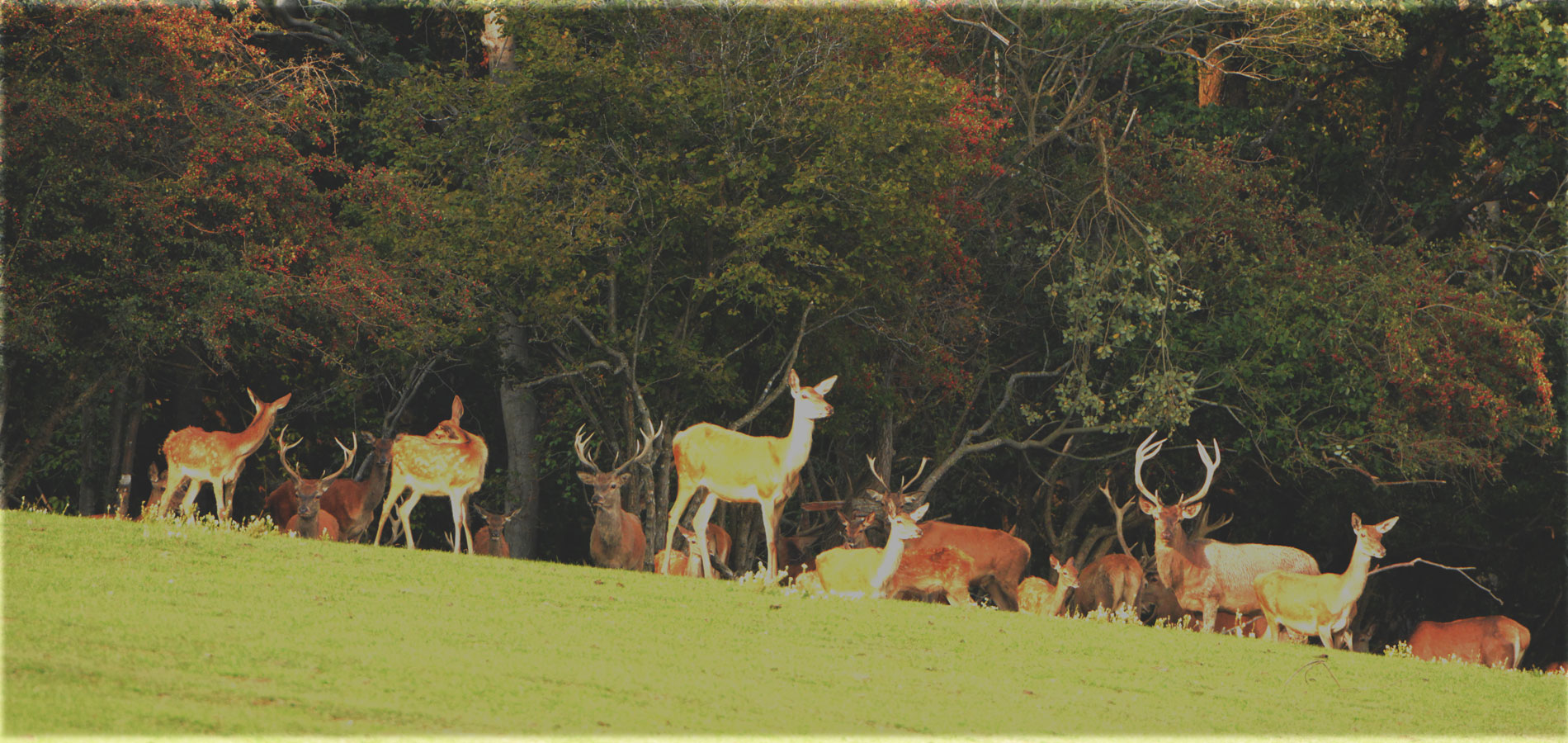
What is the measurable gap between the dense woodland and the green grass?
4134 mm

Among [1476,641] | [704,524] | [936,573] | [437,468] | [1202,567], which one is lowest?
[1476,641]

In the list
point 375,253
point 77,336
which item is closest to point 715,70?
point 375,253

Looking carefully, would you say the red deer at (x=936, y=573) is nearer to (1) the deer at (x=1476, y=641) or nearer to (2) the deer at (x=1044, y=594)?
(2) the deer at (x=1044, y=594)

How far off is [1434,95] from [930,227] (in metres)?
9.44

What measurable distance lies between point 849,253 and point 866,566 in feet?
14.8

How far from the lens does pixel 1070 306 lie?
1816 cm

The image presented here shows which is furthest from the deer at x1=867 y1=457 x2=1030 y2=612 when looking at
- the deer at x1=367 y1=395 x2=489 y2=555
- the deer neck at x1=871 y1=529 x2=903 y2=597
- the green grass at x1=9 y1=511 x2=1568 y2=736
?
the deer at x1=367 y1=395 x2=489 y2=555

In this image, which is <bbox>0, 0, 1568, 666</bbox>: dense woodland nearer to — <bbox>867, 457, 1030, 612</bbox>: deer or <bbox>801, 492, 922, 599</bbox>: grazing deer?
<bbox>867, 457, 1030, 612</bbox>: deer

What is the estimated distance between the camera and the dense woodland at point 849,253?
15164mm

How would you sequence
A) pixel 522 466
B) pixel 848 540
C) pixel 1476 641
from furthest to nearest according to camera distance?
pixel 522 466
pixel 848 540
pixel 1476 641

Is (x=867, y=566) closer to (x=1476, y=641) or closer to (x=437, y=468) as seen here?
(x=437, y=468)

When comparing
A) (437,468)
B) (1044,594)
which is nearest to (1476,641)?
(1044,594)

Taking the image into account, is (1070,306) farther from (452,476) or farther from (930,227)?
(452,476)

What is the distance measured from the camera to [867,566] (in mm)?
12656
